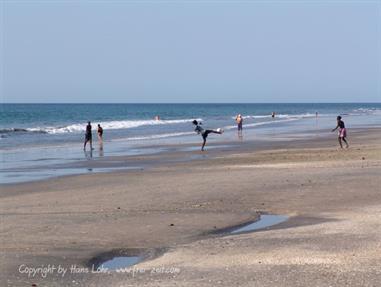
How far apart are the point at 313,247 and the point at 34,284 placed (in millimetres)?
3810

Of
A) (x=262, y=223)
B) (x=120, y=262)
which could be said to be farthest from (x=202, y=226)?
(x=120, y=262)

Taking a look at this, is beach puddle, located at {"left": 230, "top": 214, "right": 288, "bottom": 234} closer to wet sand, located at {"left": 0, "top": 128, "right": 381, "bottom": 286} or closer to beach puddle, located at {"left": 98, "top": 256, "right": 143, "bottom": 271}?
wet sand, located at {"left": 0, "top": 128, "right": 381, "bottom": 286}

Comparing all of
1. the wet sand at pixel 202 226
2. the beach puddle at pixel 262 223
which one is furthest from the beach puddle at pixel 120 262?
the beach puddle at pixel 262 223

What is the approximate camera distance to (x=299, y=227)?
1165 cm

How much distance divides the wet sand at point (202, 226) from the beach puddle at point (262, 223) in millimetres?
225

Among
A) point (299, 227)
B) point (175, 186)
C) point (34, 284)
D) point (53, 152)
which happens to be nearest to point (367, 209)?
point (299, 227)

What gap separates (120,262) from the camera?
31.2ft

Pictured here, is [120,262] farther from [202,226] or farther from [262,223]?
[262,223]

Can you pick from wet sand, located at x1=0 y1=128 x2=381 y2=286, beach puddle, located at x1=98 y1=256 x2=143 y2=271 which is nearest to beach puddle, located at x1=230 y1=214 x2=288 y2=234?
wet sand, located at x1=0 y1=128 x2=381 y2=286

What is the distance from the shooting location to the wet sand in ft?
27.7

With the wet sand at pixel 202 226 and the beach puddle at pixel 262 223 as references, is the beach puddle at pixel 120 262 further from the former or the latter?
the beach puddle at pixel 262 223

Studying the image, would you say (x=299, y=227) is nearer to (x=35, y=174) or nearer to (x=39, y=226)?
(x=39, y=226)

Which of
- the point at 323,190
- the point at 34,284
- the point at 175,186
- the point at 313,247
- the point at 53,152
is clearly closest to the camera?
the point at 34,284

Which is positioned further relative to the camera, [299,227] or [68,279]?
[299,227]
